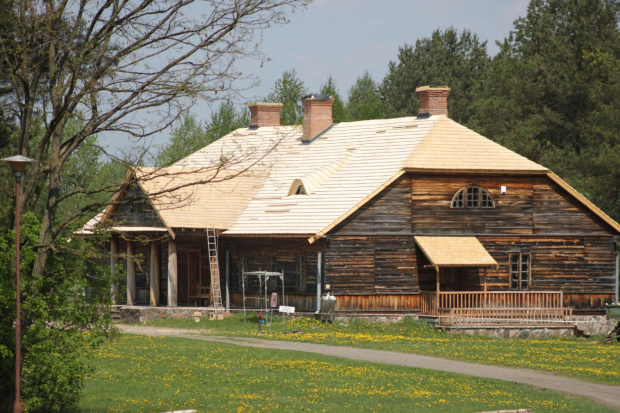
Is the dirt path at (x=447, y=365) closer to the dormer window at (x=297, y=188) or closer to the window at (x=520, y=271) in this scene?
the dormer window at (x=297, y=188)

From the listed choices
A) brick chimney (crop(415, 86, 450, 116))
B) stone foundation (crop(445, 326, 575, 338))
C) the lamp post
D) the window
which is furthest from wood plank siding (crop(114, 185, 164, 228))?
the lamp post

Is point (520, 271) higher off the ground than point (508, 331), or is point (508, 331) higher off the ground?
point (520, 271)

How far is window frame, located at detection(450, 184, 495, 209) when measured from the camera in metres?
38.5

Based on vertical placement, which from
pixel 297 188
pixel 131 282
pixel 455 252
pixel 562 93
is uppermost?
pixel 562 93

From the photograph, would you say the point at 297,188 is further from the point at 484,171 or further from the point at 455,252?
the point at 484,171

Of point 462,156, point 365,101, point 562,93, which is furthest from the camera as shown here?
point 365,101

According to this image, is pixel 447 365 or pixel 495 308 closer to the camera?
pixel 447 365

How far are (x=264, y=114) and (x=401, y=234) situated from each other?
1471 centimetres

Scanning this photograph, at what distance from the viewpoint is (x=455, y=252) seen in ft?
122

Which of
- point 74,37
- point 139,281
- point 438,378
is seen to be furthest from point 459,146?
point 74,37

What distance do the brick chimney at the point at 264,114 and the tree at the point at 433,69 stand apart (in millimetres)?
38519

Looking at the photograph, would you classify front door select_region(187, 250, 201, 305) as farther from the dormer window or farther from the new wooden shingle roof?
the dormer window

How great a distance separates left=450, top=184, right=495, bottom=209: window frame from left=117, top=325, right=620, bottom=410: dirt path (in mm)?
10478

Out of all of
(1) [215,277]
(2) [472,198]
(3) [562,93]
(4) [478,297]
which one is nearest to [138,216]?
(1) [215,277]
